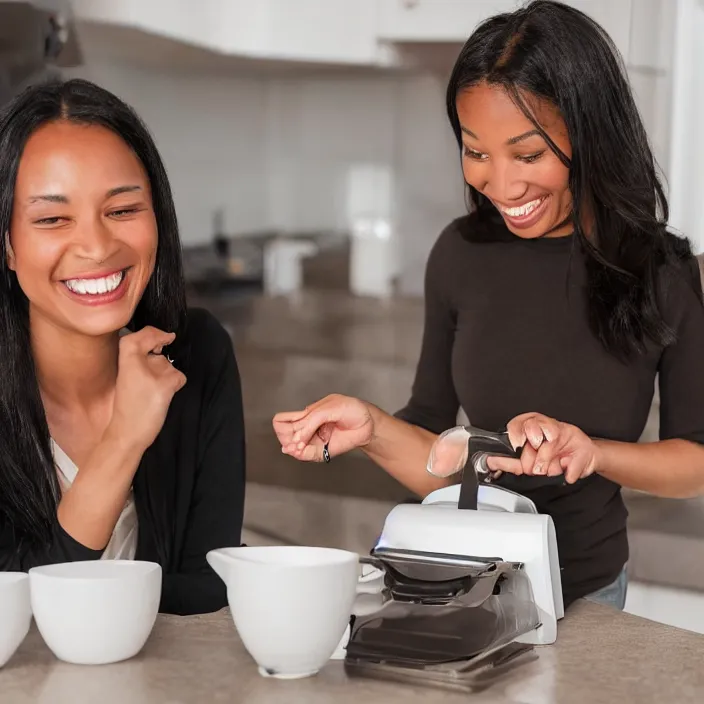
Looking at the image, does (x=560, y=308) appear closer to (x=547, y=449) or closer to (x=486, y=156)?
(x=486, y=156)

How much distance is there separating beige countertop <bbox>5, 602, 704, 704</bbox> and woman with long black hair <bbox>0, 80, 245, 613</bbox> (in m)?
0.24

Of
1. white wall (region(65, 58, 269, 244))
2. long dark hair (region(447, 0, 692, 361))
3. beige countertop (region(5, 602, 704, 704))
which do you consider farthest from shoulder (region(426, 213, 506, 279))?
white wall (region(65, 58, 269, 244))

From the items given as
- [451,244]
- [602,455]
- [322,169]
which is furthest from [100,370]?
[322,169]

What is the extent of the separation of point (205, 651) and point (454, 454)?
32 centimetres

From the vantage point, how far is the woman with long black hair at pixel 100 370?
3.87 ft

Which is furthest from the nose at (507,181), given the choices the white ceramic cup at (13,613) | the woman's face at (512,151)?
the white ceramic cup at (13,613)

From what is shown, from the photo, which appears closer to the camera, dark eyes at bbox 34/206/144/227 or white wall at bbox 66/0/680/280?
dark eyes at bbox 34/206/144/227

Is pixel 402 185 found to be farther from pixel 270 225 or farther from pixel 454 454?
pixel 454 454

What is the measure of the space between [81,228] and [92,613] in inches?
19.3

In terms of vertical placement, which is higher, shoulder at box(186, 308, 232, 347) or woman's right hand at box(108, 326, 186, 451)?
shoulder at box(186, 308, 232, 347)

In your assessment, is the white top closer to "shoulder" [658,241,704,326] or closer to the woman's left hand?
the woman's left hand

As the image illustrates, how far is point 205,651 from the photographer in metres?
0.93

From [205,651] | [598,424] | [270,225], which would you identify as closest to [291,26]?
[270,225]

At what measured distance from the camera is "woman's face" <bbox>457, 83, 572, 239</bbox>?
4.03 feet
